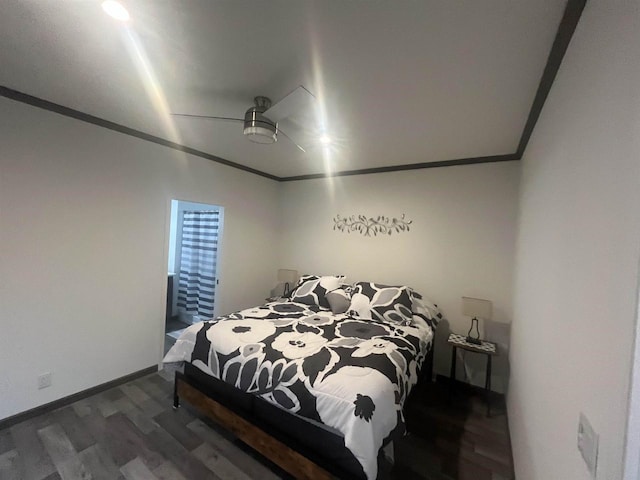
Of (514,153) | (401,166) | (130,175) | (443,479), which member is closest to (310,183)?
(401,166)

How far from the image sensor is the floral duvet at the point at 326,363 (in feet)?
4.86

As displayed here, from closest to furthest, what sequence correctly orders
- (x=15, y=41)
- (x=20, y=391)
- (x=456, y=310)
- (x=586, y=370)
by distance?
(x=586, y=370) → (x=15, y=41) → (x=20, y=391) → (x=456, y=310)

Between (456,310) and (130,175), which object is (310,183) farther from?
(456,310)

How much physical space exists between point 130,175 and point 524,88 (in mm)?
3211

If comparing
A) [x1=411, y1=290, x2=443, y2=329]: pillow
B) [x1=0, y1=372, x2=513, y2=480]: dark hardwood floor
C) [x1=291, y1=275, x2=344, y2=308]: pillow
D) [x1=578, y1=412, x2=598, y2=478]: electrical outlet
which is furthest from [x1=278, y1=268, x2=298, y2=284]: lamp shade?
[x1=578, y1=412, x2=598, y2=478]: electrical outlet

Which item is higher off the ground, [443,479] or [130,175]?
[130,175]

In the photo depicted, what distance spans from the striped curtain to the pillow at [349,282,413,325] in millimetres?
2198

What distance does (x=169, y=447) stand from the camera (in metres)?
1.90

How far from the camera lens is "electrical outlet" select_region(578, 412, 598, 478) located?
64 cm

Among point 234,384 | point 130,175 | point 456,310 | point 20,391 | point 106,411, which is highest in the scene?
point 130,175

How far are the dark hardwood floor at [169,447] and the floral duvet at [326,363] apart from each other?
1.52 feet

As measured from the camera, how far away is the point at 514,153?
8.58ft

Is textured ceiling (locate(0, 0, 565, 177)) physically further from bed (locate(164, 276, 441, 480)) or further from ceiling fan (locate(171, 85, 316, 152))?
bed (locate(164, 276, 441, 480))

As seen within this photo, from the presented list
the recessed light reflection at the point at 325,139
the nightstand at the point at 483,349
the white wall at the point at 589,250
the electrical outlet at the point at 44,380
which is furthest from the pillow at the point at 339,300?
the electrical outlet at the point at 44,380
